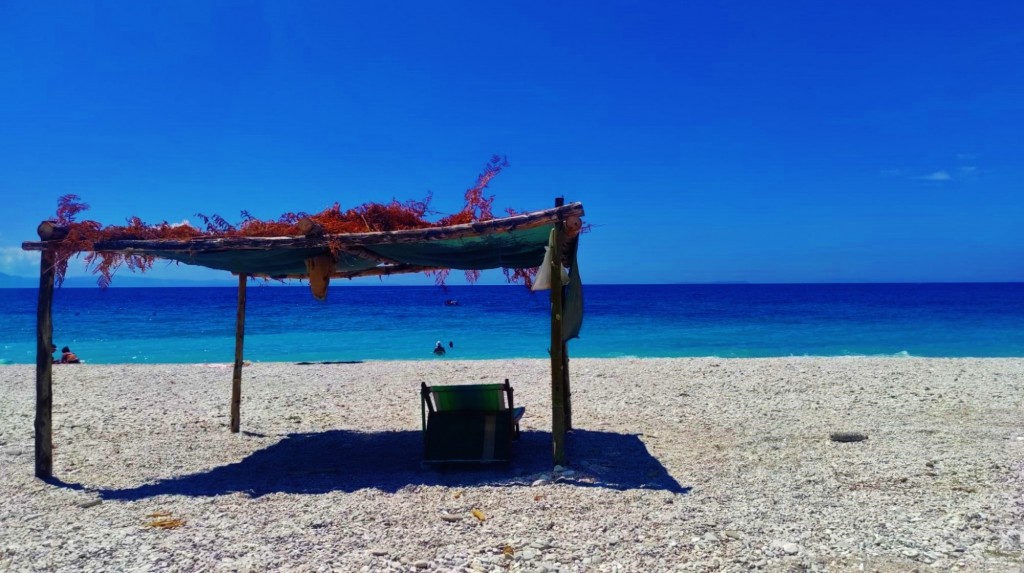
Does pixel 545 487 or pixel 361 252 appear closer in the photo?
pixel 545 487

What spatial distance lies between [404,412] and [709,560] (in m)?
5.57

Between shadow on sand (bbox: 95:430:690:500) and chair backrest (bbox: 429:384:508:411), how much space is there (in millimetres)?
537

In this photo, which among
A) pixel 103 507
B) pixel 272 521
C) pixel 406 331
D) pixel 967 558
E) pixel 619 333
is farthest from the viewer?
pixel 406 331

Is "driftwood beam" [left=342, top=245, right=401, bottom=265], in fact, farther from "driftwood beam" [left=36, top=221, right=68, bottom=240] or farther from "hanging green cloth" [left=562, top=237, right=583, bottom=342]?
"driftwood beam" [left=36, top=221, right=68, bottom=240]

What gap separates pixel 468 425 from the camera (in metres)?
5.82

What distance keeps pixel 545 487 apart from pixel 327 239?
258cm

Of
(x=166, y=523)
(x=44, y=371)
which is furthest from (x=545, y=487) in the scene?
(x=44, y=371)

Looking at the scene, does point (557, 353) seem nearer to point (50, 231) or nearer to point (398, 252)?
point (398, 252)

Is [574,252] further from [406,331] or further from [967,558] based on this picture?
[406,331]

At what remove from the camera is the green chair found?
561 centimetres

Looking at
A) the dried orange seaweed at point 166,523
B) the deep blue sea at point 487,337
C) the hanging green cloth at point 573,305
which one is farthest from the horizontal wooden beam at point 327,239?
the deep blue sea at point 487,337

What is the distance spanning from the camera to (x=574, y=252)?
555 cm

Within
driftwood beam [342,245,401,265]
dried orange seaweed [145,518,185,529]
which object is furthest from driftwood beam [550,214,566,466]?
dried orange seaweed [145,518,185,529]

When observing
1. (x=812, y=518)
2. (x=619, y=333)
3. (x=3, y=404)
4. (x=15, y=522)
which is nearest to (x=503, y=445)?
(x=812, y=518)
